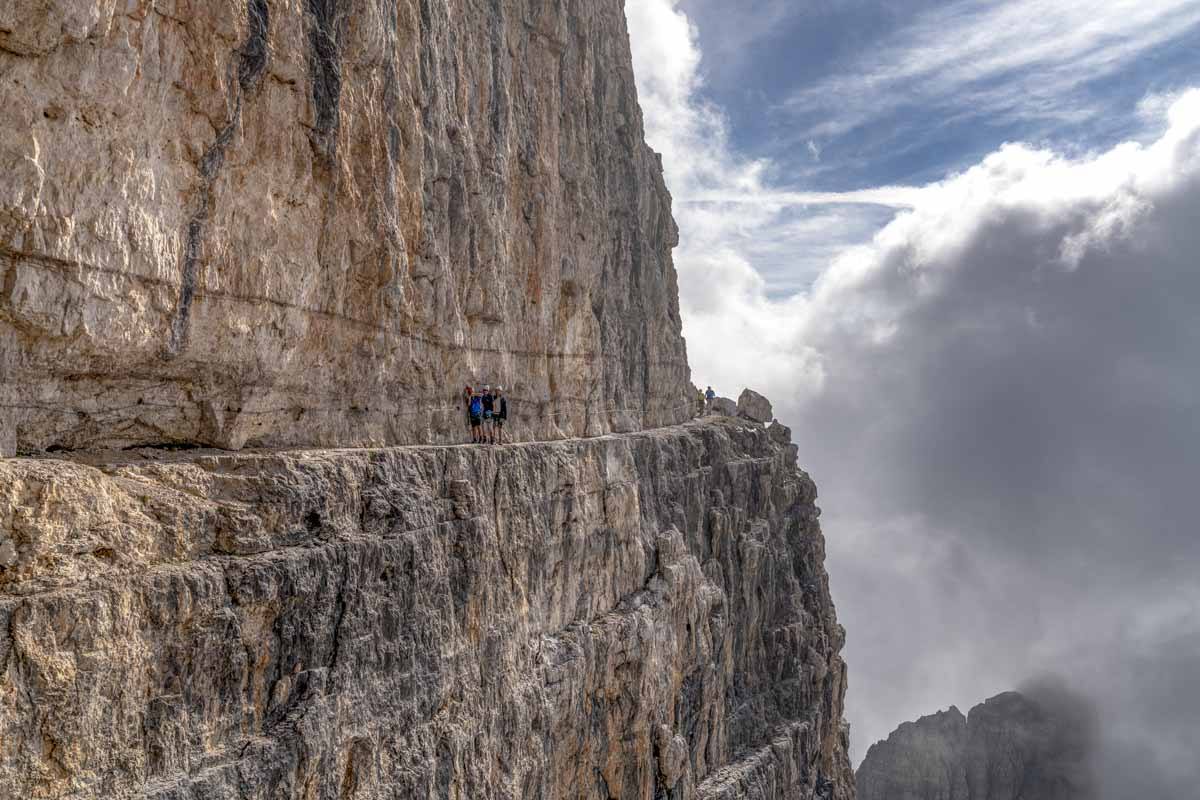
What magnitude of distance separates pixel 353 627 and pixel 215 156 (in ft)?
31.5

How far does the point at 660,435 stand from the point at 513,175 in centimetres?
1787

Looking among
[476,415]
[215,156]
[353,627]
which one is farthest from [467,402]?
[215,156]

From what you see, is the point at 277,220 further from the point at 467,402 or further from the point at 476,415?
the point at 467,402

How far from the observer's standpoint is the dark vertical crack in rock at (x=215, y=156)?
643 inches

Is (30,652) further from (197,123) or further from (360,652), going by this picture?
(197,123)

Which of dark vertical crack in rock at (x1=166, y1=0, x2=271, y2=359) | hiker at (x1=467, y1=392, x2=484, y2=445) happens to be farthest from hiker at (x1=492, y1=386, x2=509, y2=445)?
dark vertical crack in rock at (x1=166, y1=0, x2=271, y2=359)

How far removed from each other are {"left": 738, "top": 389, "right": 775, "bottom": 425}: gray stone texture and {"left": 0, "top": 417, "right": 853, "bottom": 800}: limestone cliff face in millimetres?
28468

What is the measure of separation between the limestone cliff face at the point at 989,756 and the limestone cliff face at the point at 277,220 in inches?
2909

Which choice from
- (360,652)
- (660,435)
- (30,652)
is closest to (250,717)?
(360,652)

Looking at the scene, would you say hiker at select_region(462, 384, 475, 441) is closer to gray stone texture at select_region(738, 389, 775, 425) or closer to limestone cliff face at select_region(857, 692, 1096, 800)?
gray stone texture at select_region(738, 389, 775, 425)

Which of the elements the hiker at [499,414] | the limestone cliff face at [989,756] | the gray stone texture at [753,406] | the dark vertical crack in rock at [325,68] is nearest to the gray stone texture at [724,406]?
the gray stone texture at [753,406]

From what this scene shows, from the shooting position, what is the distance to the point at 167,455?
53.6ft

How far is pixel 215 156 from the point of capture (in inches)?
671

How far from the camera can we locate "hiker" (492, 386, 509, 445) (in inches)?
1081
